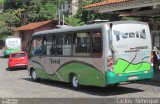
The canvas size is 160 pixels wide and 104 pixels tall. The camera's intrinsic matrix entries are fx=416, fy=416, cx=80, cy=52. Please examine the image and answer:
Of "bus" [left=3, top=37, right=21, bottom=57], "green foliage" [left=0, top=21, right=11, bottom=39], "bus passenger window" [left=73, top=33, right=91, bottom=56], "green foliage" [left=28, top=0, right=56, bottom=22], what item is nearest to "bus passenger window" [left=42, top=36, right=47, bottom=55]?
"bus passenger window" [left=73, top=33, right=91, bottom=56]

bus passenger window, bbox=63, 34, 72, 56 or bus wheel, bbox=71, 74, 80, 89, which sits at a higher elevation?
bus passenger window, bbox=63, 34, 72, 56

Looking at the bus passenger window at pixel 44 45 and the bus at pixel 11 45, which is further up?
the bus passenger window at pixel 44 45

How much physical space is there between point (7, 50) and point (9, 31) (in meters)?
17.7

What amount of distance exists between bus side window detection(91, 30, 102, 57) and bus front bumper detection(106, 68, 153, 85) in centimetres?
89

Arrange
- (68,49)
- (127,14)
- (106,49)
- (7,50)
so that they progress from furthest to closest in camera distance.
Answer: (7,50)
(127,14)
(68,49)
(106,49)

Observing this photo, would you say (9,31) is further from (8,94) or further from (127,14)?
(8,94)

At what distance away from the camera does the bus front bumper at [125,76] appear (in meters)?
14.2

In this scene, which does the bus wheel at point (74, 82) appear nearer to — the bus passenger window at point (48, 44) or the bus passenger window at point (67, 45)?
the bus passenger window at point (67, 45)

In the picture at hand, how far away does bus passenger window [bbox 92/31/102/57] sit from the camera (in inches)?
572

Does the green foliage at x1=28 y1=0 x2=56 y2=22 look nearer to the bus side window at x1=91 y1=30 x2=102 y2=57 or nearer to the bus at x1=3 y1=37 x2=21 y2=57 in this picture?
the bus at x1=3 y1=37 x2=21 y2=57

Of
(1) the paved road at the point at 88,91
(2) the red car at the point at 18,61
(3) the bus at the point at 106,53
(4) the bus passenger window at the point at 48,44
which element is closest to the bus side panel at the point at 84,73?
(3) the bus at the point at 106,53

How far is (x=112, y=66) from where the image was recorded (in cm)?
1423

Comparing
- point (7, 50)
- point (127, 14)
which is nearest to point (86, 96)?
point (127, 14)

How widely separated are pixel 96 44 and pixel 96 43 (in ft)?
0.14
